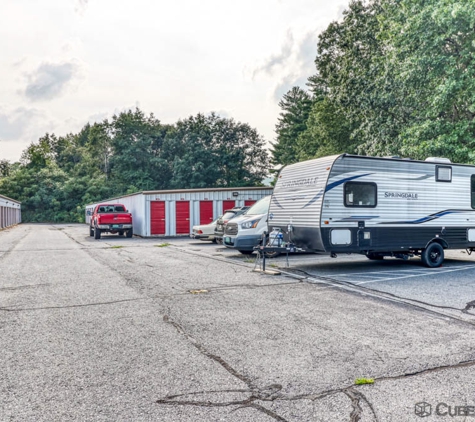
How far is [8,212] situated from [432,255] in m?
46.3

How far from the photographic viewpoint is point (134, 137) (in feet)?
218

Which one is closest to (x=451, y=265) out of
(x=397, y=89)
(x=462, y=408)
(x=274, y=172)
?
(x=462, y=408)

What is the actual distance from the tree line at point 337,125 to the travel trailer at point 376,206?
26.0 ft

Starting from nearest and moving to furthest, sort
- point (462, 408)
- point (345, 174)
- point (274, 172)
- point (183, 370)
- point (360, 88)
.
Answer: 1. point (462, 408)
2. point (183, 370)
3. point (345, 174)
4. point (360, 88)
5. point (274, 172)

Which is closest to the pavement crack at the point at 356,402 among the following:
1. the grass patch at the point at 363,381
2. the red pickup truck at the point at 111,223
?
the grass patch at the point at 363,381

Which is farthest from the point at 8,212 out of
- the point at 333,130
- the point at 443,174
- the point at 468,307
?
the point at 468,307

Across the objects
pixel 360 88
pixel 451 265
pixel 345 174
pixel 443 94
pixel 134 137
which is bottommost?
pixel 451 265

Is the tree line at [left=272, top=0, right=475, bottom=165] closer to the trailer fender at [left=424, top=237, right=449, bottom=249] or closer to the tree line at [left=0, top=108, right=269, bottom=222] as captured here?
the trailer fender at [left=424, top=237, right=449, bottom=249]

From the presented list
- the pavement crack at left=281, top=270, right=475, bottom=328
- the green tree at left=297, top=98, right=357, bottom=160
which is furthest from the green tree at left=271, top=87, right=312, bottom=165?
the pavement crack at left=281, top=270, right=475, bottom=328

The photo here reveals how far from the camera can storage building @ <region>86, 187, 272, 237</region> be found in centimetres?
2577

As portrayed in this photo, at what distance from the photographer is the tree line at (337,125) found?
63.8ft

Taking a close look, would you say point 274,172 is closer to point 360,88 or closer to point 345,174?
point 360,88

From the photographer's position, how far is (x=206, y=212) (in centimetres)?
2692

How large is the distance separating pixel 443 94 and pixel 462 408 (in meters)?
18.0
